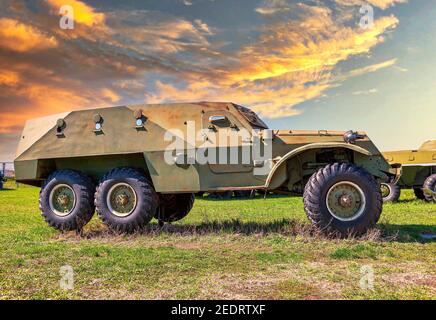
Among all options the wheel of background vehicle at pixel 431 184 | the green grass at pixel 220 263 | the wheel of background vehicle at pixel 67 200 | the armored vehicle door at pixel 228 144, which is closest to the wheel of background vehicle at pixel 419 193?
the wheel of background vehicle at pixel 431 184

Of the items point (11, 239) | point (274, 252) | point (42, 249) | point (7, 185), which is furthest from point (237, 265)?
point (7, 185)

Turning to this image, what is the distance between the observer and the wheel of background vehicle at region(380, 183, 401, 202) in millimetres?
16734

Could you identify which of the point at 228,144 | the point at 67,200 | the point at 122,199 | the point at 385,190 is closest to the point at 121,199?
the point at 122,199

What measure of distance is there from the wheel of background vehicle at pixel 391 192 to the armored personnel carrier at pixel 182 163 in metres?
8.62

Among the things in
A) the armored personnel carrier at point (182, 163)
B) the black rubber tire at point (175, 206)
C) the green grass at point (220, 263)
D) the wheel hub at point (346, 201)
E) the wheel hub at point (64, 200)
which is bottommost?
the green grass at point (220, 263)

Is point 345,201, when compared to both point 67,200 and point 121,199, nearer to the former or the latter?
point 121,199

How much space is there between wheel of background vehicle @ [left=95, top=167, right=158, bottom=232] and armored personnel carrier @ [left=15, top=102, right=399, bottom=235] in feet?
0.06

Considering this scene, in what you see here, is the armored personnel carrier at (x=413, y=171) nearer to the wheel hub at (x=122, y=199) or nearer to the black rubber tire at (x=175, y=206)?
the black rubber tire at (x=175, y=206)

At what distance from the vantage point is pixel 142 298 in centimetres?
435

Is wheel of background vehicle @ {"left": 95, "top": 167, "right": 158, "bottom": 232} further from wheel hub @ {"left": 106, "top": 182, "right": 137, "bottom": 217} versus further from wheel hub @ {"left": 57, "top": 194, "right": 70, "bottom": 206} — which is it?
wheel hub @ {"left": 57, "top": 194, "right": 70, "bottom": 206}

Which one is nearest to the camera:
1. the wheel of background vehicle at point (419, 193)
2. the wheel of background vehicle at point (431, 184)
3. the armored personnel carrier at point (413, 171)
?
the wheel of background vehicle at point (431, 184)

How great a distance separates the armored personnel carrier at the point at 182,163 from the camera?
7535 millimetres

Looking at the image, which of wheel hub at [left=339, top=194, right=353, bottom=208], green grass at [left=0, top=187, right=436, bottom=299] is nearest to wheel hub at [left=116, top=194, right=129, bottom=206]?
green grass at [left=0, top=187, right=436, bottom=299]

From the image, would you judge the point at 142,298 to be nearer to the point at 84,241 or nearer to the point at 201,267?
the point at 201,267
